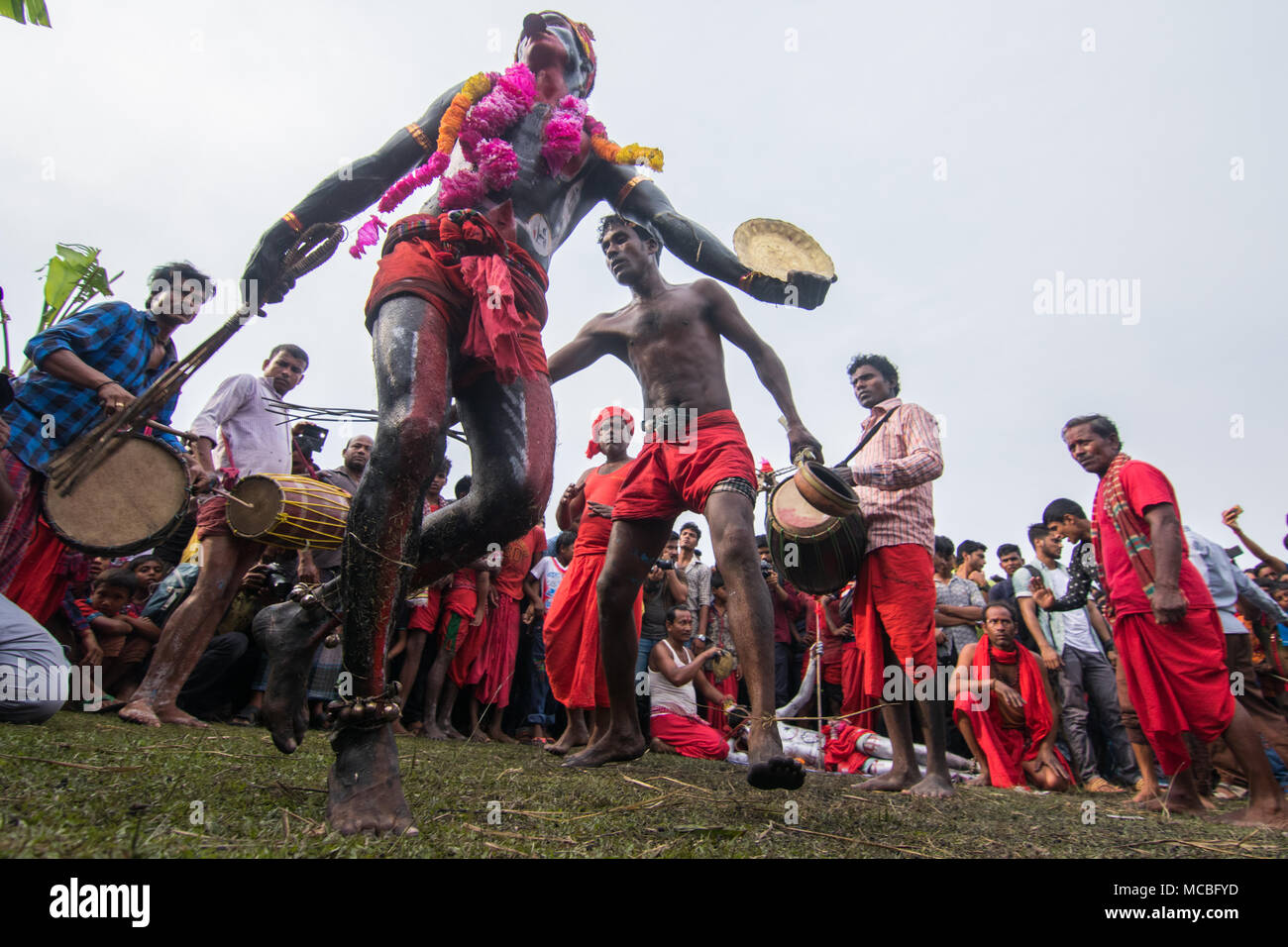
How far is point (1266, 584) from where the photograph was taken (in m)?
7.49

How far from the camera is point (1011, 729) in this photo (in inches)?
222

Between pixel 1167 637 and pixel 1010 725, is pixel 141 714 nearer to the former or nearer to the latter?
pixel 1167 637

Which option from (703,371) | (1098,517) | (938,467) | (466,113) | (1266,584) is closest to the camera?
(466,113)

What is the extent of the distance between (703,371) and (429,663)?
159 inches

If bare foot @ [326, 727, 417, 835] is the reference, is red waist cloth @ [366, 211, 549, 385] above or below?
above

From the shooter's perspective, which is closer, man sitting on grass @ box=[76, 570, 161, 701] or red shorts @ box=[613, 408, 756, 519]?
red shorts @ box=[613, 408, 756, 519]

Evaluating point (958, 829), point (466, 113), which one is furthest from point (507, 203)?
point (958, 829)

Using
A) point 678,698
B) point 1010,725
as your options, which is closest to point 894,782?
point 1010,725

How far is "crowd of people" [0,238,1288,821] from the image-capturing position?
3463 millimetres

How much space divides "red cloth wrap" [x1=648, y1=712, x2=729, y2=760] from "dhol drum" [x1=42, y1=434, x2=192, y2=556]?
4.08m

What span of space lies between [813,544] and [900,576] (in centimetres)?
48

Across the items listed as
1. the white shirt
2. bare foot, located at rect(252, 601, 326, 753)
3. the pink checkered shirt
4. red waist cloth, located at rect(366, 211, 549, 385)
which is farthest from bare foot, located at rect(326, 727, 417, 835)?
the white shirt

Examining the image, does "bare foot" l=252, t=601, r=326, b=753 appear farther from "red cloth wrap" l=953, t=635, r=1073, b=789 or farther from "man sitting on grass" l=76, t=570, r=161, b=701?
"red cloth wrap" l=953, t=635, r=1073, b=789
